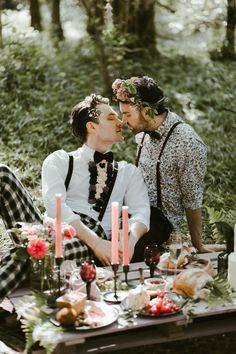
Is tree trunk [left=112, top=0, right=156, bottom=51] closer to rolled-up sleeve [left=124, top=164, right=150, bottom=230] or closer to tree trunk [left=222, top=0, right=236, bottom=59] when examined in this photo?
tree trunk [left=222, top=0, right=236, bottom=59]

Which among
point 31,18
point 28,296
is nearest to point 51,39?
point 31,18

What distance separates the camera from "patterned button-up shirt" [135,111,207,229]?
4930 millimetres

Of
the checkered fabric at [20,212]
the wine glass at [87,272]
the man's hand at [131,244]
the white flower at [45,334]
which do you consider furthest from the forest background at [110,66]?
the white flower at [45,334]

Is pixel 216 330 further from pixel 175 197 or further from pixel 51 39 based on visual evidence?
pixel 51 39

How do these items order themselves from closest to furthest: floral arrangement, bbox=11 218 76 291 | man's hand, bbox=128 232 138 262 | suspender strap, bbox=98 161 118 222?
floral arrangement, bbox=11 218 76 291, man's hand, bbox=128 232 138 262, suspender strap, bbox=98 161 118 222

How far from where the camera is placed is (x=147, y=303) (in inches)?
141

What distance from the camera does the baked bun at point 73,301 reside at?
343 centimetres

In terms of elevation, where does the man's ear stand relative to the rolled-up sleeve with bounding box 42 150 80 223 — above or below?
above

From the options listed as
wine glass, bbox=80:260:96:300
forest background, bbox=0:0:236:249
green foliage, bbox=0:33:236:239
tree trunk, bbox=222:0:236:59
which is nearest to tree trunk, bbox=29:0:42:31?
forest background, bbox=0:0:236:249

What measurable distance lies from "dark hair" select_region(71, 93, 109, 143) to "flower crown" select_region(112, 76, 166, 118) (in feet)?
0.42

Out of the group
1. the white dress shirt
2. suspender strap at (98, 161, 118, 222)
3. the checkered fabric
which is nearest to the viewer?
the checkered fabric

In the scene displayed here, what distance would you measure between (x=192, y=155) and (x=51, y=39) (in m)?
5.38

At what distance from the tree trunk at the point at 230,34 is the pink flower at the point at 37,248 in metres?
6.91

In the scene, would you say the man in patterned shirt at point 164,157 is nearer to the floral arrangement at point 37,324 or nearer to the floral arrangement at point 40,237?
the floral arrangement at point 40,237
